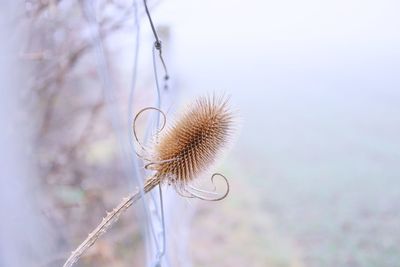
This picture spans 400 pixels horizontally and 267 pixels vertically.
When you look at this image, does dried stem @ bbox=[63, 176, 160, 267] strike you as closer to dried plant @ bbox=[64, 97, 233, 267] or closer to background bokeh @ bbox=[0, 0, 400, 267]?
dried plant @ bbox=[64, 97, 233, 267]

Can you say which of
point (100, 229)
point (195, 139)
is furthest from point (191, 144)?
point (100, 229)

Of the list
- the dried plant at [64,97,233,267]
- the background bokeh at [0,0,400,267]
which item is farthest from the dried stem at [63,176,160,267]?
the background bokeh at [0,0,400,267]

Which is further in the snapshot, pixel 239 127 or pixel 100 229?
pixel 239 127

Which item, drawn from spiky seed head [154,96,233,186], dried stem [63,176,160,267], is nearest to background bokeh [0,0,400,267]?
spiky seed head [154,96,233,186]

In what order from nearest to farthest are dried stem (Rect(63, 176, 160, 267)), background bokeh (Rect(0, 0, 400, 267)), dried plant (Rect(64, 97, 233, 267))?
dried stem (Rect(63, 176, 160, 267))
dried plant (Rect(64, 97, 233, 267))
background bokeh (Rect(0, 0, 400, 267))

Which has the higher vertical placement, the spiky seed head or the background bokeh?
the background bokeh

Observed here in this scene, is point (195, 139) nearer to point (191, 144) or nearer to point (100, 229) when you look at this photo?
point (191, 144)

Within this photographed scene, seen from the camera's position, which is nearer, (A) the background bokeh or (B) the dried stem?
(B) the dried stem

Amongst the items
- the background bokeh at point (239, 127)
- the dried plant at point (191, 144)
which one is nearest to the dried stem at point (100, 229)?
the dried plant at point (191, 144)

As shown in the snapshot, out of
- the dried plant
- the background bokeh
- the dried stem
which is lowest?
the dried stem

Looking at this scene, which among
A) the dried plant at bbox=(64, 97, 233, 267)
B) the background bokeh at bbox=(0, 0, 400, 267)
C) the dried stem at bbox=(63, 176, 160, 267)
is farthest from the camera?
the background bokeh at bbox=(0, 0, 400, 267)
